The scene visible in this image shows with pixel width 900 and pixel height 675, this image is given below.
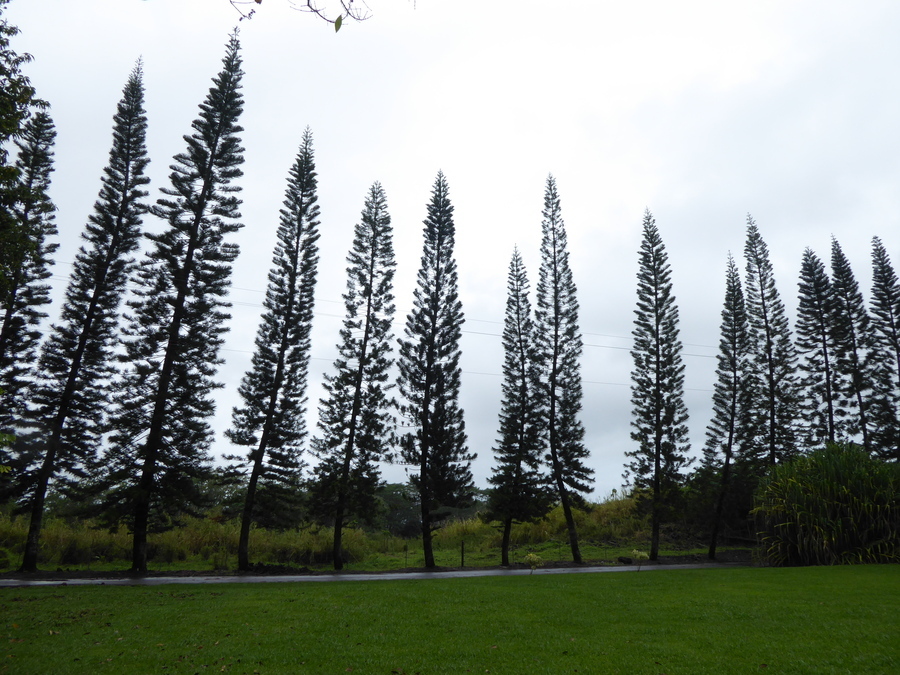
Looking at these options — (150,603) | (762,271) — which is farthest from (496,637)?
(762,271)

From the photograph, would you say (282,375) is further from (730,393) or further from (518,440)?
(730,393)

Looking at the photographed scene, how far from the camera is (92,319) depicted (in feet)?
66.0

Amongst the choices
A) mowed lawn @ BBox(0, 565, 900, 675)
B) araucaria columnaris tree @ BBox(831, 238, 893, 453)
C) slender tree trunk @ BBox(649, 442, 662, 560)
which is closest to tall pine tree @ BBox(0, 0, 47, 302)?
mowed lawn @ BBox(0, 565, 900, 675)

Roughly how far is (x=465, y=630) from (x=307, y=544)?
1840 centimetres

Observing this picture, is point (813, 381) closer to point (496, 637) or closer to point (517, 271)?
point (517, 271)

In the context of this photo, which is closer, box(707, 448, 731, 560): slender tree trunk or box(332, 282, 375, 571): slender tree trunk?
box(332, 282, 375, 571): slender tree trunk

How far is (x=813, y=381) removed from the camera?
33688mm

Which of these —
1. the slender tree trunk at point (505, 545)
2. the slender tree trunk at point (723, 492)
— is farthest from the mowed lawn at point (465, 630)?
the slender tree trunk at point (723, 492)

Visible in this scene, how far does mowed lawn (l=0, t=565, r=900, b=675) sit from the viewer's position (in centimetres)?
534

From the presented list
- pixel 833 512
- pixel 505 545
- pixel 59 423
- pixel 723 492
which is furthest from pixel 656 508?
pixel 59 423

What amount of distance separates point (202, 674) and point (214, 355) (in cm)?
1626

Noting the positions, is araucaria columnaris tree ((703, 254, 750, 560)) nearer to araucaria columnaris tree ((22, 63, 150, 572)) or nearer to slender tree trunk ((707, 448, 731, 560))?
slender tree trunk ((707, 448, 731, 560))

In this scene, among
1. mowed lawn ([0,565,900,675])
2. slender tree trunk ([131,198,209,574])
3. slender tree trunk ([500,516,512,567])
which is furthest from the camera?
slender tree trunk ([500,516,512,567])

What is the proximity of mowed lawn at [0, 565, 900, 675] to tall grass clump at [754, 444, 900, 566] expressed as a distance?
647 cm
